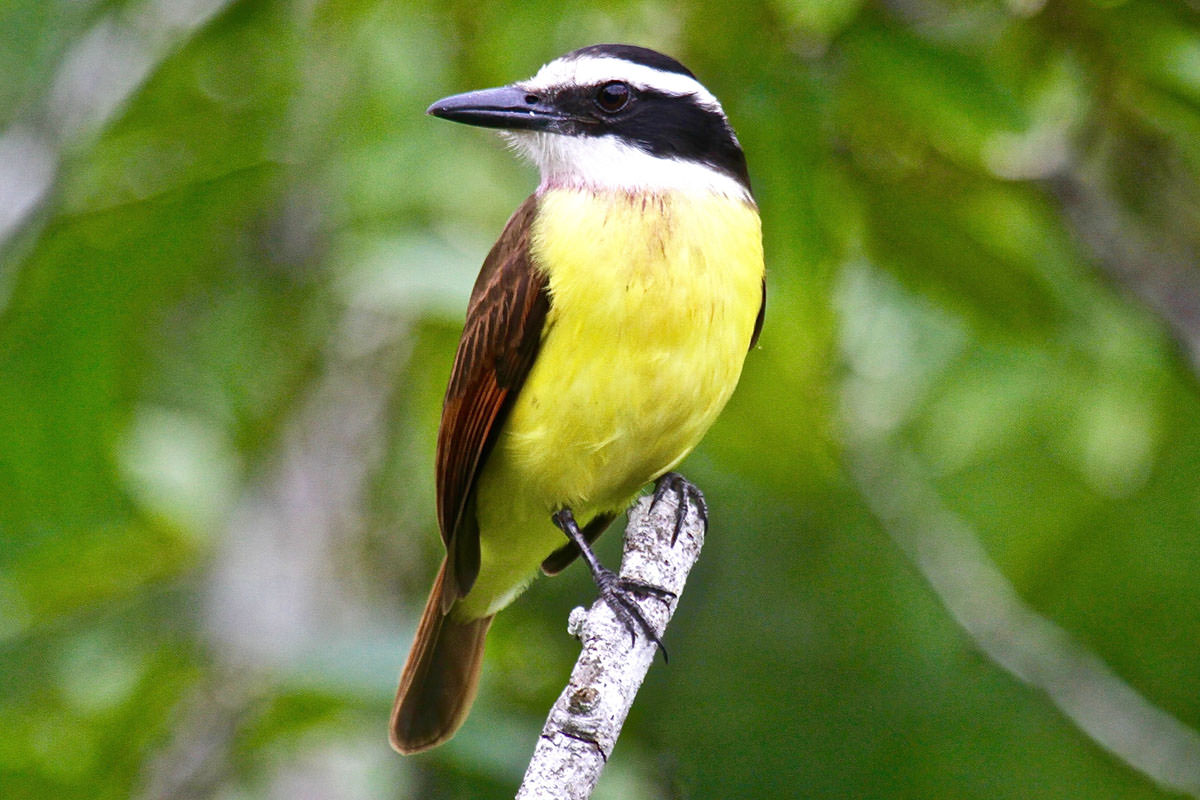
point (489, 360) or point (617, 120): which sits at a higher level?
point (617, 120)

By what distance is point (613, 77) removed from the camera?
3.58 metres

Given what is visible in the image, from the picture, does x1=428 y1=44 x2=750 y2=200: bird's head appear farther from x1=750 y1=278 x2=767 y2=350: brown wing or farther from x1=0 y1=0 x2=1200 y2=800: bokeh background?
x1=750 y1=278 x2=767 y2=350: brown wing

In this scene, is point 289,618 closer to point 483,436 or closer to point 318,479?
point 318,479

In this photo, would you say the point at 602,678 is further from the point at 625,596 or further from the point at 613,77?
the point at 613,77

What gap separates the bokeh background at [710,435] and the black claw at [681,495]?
45 centimetres

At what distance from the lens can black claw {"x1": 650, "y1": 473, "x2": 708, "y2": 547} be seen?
345 cm

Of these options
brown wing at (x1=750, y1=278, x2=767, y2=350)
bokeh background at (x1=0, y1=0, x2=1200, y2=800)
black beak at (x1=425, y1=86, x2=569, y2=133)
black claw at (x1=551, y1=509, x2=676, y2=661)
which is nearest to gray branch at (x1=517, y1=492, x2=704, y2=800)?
black claw at (x1=551, y1=509, x2=676, y2=661)

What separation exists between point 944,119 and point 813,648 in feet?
9.62

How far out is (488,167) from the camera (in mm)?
5418

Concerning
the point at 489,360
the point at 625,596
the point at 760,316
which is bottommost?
the point at 625,596

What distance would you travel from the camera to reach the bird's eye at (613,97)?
3596 mm

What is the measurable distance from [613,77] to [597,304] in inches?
26.5

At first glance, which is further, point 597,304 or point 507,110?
point 507,110

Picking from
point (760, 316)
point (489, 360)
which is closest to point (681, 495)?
point (760, 316)
